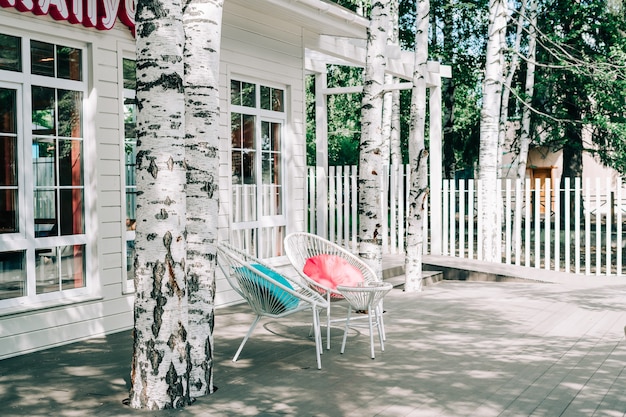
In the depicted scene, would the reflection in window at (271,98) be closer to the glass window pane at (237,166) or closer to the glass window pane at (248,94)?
the glass window pane at (248,94)

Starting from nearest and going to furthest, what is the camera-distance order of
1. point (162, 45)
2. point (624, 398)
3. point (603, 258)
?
point (162, 45) → point (624, 398) → point (603, 258)

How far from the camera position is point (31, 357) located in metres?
5.94

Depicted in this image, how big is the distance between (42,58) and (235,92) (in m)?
3.01

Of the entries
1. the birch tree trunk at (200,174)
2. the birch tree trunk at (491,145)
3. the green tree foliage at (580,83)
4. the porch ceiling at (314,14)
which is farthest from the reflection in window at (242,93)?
the green tree foliage at (580,83)

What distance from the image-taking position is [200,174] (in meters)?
4.78

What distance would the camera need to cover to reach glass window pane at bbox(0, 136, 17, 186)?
603 centimetres

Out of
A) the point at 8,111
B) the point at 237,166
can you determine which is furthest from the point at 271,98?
the point at 8,111

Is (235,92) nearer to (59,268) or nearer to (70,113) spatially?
(70,113)

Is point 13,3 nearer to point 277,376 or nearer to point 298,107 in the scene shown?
point 277,376

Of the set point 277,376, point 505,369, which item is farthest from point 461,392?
point 277,376

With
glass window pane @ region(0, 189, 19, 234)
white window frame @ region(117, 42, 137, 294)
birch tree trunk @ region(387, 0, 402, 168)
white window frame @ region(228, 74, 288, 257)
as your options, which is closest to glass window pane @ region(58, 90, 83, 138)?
white window frame @ region(117, 42, 137, 294)

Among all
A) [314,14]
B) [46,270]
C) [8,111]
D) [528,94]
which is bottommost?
[46,270]

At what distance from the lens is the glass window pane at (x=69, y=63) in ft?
21.6

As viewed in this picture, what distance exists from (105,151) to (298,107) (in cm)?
379
